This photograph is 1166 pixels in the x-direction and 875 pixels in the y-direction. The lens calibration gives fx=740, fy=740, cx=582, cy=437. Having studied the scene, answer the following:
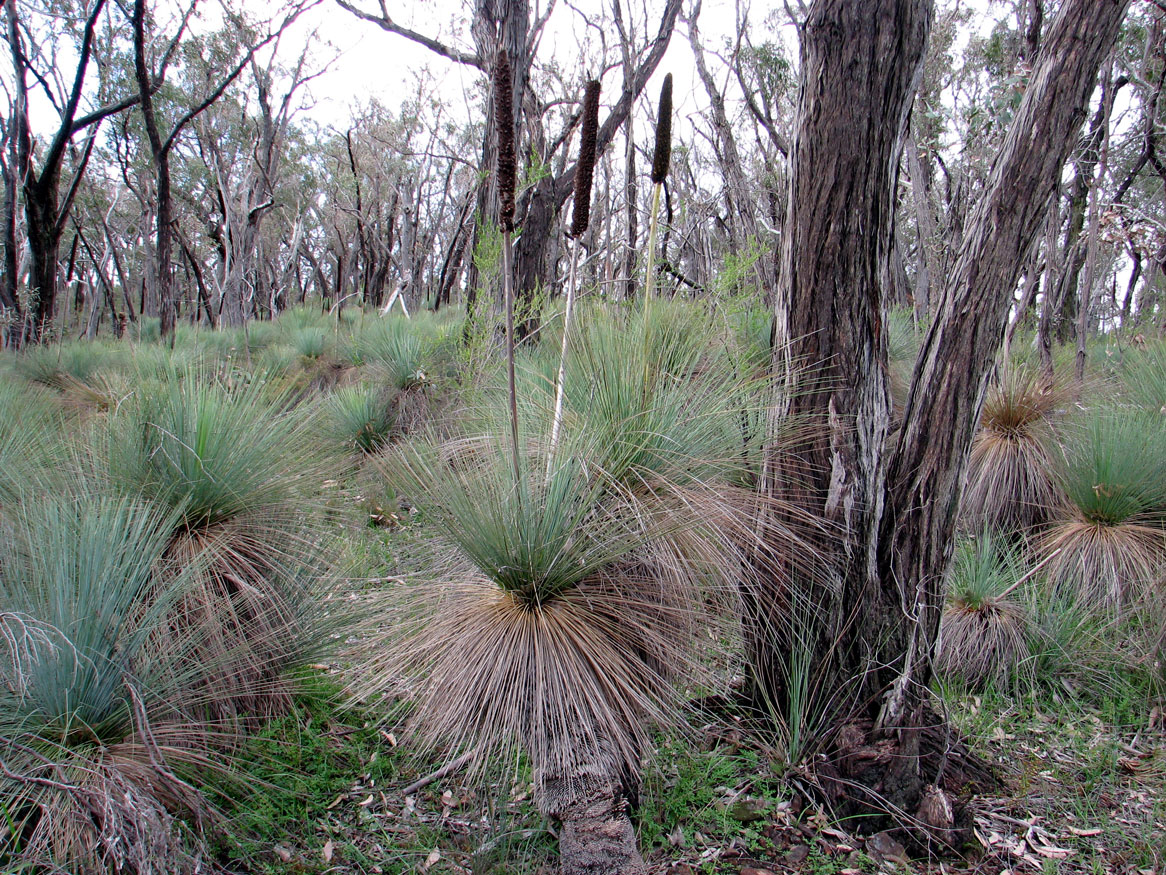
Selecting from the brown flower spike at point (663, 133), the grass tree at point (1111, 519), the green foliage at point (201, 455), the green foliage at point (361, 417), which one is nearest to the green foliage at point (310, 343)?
the green foliage at point (361, 417)

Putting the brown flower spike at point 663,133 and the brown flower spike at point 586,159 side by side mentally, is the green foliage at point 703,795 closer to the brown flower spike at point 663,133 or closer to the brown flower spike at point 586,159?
the brown flower spike at point 586,159

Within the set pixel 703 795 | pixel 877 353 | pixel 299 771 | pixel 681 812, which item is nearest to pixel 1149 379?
pixel 877 353

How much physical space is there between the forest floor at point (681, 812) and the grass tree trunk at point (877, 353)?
1.02 ft

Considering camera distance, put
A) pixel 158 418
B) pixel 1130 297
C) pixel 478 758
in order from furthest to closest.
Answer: pixel 1130 297 → pixel 158 418 → pixel 478 758

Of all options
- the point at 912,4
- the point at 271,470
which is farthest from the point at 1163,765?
the point at 271,470

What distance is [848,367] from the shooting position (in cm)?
273

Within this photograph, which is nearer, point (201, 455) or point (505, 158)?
point (505, 158)

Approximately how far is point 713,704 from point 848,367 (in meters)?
1.52

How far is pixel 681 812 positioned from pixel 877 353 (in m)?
1.84

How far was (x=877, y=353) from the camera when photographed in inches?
109

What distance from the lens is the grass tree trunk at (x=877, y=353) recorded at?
2.59 m

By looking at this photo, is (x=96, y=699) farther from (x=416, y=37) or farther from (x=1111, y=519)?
(x=416, y=37)

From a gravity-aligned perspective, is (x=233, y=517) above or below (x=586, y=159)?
below

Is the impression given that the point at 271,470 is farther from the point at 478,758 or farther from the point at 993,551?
the point at 993,551
